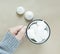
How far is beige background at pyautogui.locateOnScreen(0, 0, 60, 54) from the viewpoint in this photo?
0.75 meters

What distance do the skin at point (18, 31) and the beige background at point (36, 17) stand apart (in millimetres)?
30

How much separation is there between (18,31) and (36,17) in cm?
9

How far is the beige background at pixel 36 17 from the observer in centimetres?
75

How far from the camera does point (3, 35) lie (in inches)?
29.7

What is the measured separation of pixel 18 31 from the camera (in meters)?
0.73

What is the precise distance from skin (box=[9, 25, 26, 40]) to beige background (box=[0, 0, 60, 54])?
0.03m

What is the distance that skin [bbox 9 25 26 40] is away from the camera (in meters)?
0.72

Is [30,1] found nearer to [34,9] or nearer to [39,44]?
[34,9]

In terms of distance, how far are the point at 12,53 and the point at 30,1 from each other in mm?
215

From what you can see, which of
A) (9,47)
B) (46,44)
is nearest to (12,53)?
(9,47)

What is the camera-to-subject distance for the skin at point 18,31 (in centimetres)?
72

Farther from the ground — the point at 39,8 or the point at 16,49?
the point at 39,8

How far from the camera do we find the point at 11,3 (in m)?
0.75

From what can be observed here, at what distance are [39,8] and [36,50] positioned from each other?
168 mm
